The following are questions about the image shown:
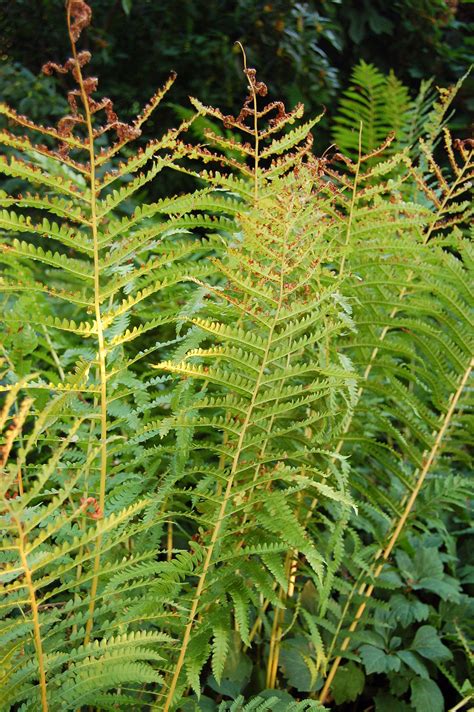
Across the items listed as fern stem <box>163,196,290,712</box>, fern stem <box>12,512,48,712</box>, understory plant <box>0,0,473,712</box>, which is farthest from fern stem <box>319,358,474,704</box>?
fern stem <box>12,512,48,712</box>

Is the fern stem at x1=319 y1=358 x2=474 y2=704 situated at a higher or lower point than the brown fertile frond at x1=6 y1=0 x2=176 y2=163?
lower

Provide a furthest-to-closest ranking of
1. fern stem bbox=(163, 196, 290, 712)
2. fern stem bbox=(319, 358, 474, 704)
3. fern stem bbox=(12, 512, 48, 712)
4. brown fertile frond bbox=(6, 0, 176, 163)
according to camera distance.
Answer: fern stem bbox=(319, 358, 474, 704)
fern stem bbox=(163, 196, 290, 712)
brown fertile frond bbox=(6, 0, 176, 163)
fern stem bbox=(12, 512, 48, 712)

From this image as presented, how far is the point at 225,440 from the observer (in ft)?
4.19

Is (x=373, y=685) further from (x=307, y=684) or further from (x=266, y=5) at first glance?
(x=266, y=5)

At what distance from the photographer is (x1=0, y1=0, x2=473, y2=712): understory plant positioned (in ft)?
2.99

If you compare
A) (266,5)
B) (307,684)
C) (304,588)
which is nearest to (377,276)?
(304,588)

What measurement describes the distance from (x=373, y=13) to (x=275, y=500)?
370 centimetres

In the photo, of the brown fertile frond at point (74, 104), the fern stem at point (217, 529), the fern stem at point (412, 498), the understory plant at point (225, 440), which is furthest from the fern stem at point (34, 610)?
the fern stem at point (412, 498)

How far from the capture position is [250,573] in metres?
1.11

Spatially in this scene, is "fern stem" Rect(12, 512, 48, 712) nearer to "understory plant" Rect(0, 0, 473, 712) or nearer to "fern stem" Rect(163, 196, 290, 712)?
"understory plant" Rect(0, 0, 473, 712)

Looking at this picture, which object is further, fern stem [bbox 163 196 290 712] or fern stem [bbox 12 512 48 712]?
fern stem [bbox 163 196 290 712]

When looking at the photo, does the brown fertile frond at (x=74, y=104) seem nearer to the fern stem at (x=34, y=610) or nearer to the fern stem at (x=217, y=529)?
the fern stem at (x=217, y=529)

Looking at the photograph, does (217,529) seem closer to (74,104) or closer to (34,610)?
(34,610)

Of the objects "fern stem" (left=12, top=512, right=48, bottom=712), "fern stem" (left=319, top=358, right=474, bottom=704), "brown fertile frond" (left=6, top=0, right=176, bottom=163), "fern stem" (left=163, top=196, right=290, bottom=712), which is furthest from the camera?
"fern stem" (left=319, top=358, right=474, bottom=704)
